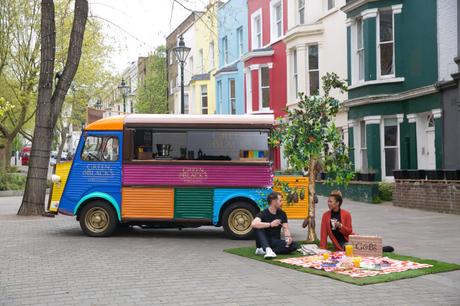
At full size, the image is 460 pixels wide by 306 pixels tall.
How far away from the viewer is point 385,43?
73.5ft

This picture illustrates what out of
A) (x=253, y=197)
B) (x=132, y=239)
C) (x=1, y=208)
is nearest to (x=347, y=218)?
(x=253, y=197)

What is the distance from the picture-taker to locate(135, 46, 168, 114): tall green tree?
154 feet

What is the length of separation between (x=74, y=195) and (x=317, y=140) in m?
5.49

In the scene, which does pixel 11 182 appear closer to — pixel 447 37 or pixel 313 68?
pixel 313 68

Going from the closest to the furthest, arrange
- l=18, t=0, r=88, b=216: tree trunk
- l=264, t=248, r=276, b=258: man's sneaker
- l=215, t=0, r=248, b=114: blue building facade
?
l=264, t=248, r=276, b=258: man's sneaker < l=18, t=0, r=88, b=216: tree trunk < l=215, t=0, r=248, b=114: blue building facade

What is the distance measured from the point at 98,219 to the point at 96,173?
102cm

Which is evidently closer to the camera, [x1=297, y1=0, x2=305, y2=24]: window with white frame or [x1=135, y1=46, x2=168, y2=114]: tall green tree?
[x1=297, y1=0, x2=305, y2=24]: window with white frame

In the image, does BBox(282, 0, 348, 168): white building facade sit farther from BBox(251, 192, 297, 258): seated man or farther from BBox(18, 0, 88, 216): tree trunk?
BBox(251, 192, 297, 258): seated man

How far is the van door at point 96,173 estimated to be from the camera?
44.1 feet

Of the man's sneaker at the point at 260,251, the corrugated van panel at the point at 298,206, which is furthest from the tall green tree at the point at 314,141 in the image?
the man's sneaker at the point at 260,251

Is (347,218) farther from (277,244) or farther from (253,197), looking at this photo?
(253,197)

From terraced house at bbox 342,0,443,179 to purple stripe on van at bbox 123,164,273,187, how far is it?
8332 millimetres

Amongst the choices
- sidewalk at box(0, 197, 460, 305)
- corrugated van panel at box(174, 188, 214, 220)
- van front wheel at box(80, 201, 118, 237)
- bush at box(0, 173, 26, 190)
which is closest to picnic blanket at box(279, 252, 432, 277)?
sidewalk at box(0, 197, 460, 305)

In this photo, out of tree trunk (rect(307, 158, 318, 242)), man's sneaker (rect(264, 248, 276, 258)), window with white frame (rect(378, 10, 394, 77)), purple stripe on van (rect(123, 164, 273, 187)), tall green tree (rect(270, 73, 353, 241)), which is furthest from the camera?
window with white frame (rect(378, 10, 394, 77))
